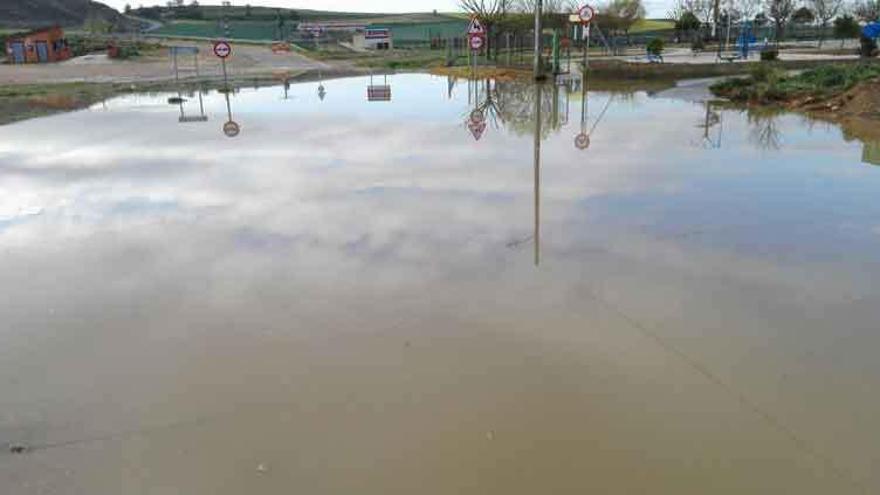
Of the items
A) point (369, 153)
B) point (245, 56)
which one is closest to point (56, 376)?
point (369, 153)

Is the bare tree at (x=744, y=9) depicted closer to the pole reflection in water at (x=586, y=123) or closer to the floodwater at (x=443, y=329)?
the pole reflection in water at (x=586, y=123)

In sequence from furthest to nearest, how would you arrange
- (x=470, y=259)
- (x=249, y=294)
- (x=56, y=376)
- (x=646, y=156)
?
(x=646, y=156) < (x=470, y=259) < (x=249, y=294) < (x=56, y=376)

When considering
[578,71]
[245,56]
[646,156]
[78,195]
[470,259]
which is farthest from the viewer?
[245,56]

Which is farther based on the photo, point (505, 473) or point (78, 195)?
point (78, 195)

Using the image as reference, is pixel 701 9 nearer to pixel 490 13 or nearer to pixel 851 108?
pixel 490 13

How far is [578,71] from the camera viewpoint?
29016 millimetres

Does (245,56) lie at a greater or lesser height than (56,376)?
greater

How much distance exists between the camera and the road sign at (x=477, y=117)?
15547 mm

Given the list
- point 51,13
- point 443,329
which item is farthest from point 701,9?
point 51,13

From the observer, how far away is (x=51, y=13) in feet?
280

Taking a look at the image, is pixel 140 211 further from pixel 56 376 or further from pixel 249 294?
pixel 56 376

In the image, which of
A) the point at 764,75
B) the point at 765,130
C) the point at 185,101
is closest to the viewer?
the point at 765,130

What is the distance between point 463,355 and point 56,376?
8.47 feet

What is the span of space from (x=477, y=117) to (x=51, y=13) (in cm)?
8827
